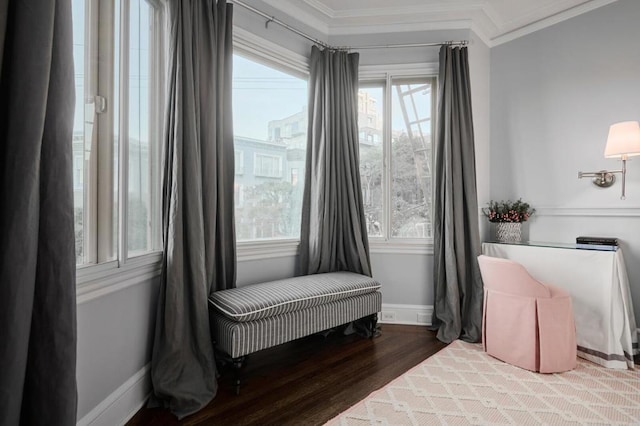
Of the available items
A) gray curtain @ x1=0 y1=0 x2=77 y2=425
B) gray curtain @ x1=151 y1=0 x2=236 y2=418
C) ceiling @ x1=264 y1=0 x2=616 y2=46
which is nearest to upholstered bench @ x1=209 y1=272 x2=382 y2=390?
gray curtain @ x1=151 y1=0 x2=236 y2=418

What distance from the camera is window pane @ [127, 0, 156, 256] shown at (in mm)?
1888

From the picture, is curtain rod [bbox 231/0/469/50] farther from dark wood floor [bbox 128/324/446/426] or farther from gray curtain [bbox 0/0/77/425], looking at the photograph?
dark wood floor [bbox 128/324/446/426]

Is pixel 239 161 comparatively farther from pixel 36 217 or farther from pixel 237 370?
pixel 36 217

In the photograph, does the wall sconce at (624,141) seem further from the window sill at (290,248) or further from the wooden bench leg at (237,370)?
the wooden bench leg at (237,370)

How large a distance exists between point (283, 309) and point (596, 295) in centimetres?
218

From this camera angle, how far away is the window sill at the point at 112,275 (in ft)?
4.74

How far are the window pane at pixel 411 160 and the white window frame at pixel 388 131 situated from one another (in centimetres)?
5

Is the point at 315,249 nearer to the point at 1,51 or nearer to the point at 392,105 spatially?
the point at 392,105

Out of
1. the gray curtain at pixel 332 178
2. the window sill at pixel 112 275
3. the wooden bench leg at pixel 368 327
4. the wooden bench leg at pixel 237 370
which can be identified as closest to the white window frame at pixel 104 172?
the window sill at pixel 112 275

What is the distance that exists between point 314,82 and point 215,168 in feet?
4.50

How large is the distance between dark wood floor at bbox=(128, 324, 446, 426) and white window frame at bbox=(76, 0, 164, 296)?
776 mm

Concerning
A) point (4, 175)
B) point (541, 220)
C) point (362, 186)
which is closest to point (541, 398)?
point (541, 220)

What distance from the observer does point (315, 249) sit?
9.95 ft

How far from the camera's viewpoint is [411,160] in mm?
3332
